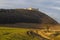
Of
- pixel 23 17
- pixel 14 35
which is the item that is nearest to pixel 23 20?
pixel 23 17

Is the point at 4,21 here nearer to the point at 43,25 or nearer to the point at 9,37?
the point at 43,25

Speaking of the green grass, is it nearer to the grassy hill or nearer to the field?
the field

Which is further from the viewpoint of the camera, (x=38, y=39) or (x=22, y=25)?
(x=22, y=25)

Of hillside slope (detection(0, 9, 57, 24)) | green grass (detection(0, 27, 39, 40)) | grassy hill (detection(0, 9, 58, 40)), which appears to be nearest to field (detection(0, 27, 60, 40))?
green grass (detection(0, 27, 39, 40))

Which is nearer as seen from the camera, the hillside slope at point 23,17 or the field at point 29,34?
the field at point 29,34

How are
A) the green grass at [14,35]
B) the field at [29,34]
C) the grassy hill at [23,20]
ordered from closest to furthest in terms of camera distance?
1. the green grass at [14,35]
2. the field at [29,34]
3. the grassy hill at [23,20]

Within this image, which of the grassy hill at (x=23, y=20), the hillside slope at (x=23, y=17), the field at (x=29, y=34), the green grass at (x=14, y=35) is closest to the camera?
the green grass at (x=14, y=35)

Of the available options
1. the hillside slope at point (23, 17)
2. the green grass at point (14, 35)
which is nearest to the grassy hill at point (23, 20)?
the hillside slope at point (23, 17)

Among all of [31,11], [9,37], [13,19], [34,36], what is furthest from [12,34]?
[31,11]

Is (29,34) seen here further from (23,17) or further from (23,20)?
(23,17)

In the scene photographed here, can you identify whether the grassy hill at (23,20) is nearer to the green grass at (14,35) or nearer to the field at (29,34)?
the field at (29,34)

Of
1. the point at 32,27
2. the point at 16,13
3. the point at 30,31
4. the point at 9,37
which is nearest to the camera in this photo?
the point at 9,37

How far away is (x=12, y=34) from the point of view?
66.0 ft

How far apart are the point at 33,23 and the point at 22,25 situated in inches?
53.6
